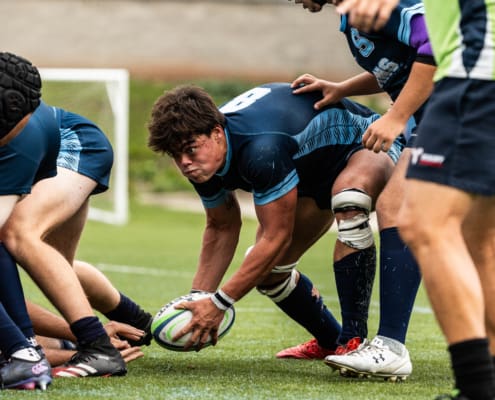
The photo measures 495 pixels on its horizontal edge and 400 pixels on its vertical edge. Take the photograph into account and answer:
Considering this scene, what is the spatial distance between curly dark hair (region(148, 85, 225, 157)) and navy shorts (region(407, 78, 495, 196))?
1556 millimetres

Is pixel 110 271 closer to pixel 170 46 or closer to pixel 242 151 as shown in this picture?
pixel 242 151

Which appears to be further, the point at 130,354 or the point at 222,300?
the point at 130,354

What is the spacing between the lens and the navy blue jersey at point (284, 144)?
4.87m

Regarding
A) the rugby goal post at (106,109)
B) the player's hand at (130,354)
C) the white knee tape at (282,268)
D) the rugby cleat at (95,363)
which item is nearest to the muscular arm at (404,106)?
the white knee tape at (282,268)

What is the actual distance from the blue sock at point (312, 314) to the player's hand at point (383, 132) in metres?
1.30

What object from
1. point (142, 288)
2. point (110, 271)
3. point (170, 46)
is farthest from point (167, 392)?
point (170, 46)

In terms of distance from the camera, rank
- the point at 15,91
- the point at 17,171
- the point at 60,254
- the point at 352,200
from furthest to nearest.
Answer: the point at 352,200 < the point at 60,254 < the point at 17,171 < the point at 15,91

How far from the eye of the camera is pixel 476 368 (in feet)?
11.1

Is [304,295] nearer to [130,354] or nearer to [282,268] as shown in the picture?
[282,268]

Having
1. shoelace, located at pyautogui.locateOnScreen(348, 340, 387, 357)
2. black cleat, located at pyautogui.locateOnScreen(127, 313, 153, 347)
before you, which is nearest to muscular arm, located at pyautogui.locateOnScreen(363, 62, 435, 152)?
shoelace, located at pyautogui.locateOnScreen(348, 340, 387, 357)

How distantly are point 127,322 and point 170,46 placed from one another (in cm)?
2430

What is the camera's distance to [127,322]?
579 centimetres

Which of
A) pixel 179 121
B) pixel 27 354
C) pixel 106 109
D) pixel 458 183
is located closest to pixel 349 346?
pixel 179 121

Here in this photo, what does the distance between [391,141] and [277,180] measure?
0.55 meters
